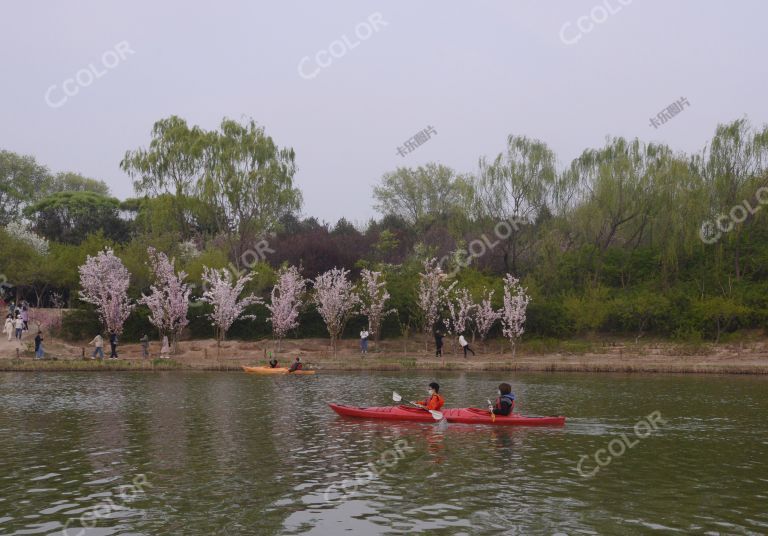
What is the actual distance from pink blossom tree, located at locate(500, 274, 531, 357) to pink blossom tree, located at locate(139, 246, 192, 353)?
71.9ft

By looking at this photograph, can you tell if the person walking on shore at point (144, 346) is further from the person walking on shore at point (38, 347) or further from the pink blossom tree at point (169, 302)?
the person walking on shore at point (38, 347)

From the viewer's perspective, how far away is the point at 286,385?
35.4m

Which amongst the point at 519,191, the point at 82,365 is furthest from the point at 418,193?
the point at 82,365

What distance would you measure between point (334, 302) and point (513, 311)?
12.4 metres

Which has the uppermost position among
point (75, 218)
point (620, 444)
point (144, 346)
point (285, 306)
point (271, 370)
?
point (75, 218)

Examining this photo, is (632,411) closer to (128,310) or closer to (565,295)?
(565,295)

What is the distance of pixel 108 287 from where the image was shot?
2088 inches

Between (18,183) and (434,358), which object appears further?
(18,183)

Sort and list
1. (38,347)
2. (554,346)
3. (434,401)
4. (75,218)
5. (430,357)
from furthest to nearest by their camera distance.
→ (75,218) < (554,346) < (430,357) < (38,347) < (434,401)

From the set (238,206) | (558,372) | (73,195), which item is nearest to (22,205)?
(73,195)

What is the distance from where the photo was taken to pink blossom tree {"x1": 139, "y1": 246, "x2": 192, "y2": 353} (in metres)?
50.2

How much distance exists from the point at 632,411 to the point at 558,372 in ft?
52.5

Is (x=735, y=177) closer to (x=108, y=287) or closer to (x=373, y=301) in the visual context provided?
(x=373, y=301)

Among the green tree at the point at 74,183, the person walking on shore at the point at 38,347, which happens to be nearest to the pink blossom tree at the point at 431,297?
the person walking on shore at the point at 38,347
